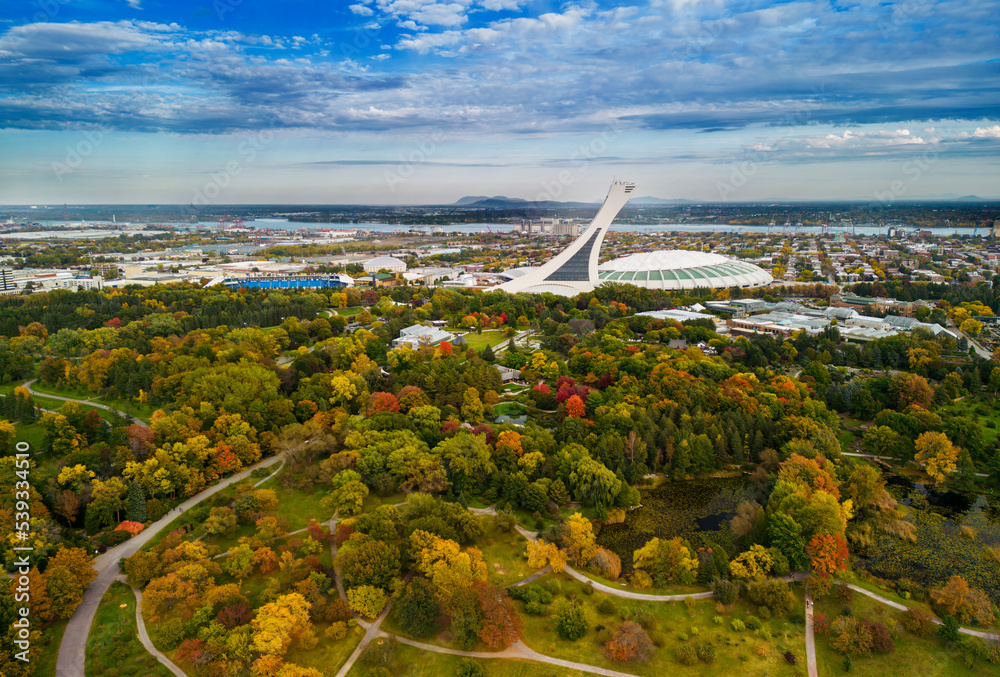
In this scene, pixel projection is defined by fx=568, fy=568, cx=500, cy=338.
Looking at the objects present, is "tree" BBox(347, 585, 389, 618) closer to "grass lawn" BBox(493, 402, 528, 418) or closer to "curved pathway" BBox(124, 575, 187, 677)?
"curved pathway" BBox(124, 575, 187, 677)

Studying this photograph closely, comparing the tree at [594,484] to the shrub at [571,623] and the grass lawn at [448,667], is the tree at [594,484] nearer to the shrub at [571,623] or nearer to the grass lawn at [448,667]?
the shrub at [571,623]

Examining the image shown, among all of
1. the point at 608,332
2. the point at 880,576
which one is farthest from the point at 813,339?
the point at 880,576

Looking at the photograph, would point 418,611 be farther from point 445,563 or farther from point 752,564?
point 752,564

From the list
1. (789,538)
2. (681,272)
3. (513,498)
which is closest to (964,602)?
(789,538)

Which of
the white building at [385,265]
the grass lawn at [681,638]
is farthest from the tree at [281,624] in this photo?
the white building at [385,265]

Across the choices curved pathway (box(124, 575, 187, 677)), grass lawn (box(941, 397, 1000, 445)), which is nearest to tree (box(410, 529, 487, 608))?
curved pathway (box(124, 575, 187, 677))

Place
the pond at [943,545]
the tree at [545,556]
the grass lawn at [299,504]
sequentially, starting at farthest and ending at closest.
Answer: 1. the grass lawn at [299,504]
2. the tree at [545,556]
3. the pond at [943,545]

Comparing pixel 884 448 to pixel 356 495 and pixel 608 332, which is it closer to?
pixel 608 332
